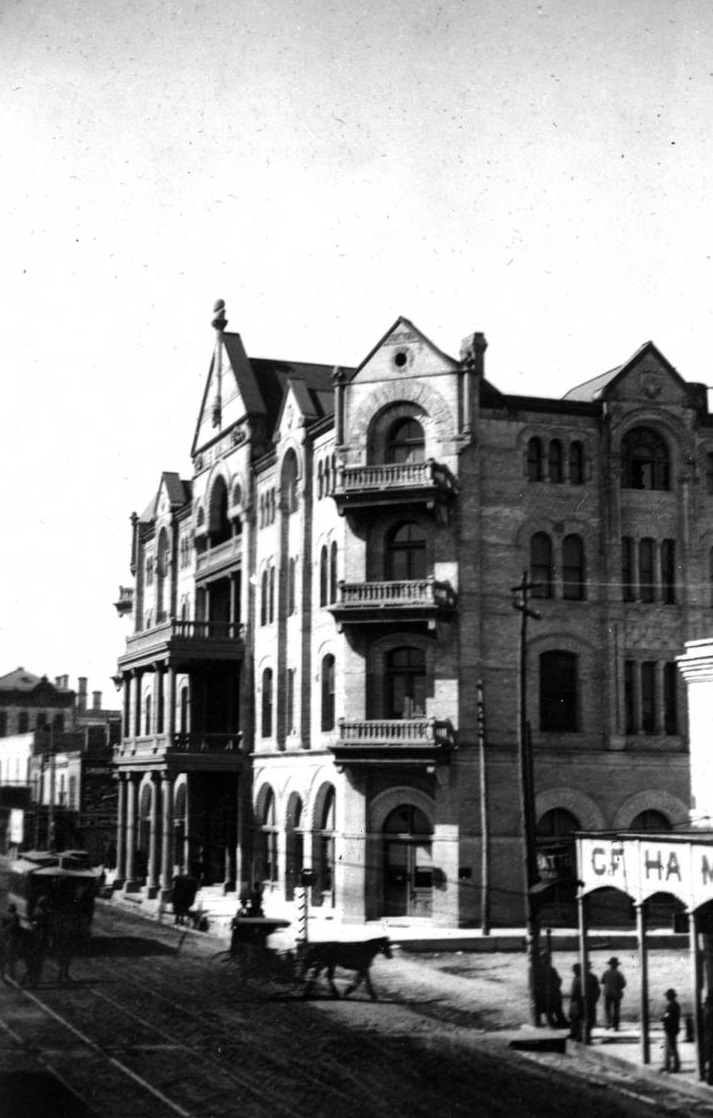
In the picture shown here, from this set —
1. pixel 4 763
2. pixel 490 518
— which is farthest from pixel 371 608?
pixel 4 763

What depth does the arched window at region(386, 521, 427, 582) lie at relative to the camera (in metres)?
43.9

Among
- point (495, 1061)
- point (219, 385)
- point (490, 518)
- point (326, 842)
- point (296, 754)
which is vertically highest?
point (219, 385)

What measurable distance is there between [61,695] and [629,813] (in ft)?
288

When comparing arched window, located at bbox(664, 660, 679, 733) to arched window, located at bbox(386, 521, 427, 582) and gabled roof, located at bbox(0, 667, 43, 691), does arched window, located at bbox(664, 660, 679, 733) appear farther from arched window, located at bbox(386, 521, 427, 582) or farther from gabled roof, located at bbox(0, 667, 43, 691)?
gabled roof, located at bbox(0, 667, 43, 691)

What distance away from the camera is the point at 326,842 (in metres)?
46.3

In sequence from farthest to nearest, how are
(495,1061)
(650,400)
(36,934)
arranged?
1. (650,400)
2. (36,934)
3. (495,1061)

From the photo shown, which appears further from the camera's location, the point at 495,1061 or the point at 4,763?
the point at 4,763

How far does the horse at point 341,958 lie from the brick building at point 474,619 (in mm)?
10825

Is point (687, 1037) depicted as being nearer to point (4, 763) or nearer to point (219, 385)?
point (219, 385)

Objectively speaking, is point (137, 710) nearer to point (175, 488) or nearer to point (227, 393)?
point (175, 488)

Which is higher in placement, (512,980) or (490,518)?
(490,518)

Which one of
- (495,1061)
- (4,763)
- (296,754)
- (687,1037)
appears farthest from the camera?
(4,763)

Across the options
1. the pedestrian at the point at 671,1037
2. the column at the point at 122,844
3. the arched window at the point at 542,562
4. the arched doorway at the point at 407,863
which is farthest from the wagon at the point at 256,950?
the column at the point at 122,844

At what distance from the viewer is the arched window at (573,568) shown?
44.6 m
